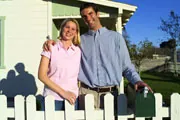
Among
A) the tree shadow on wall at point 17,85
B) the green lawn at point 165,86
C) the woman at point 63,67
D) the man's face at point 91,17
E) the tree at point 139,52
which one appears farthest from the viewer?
the tree at point 139,52

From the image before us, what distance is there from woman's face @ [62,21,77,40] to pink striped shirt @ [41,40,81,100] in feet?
0.33

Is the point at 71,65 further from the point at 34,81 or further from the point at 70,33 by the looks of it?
the point at 34,81

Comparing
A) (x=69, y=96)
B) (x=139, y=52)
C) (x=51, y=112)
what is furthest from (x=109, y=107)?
(x=139, y=52)

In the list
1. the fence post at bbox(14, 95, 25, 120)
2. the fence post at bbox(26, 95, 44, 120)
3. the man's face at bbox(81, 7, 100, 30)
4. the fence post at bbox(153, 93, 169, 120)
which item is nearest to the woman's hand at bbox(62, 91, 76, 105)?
the fence post at bbox(26, 95, 44, 120)

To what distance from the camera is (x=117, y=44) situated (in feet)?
11.4

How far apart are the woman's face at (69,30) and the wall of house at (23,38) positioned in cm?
645

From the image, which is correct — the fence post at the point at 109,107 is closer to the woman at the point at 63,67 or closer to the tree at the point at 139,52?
the woman at the point at 63,67

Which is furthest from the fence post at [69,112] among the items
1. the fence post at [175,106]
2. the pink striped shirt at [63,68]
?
the fence post at [175,106]

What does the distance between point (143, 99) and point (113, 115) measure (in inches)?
20.0

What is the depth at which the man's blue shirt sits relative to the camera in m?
3.43

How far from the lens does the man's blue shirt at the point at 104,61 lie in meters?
3.43

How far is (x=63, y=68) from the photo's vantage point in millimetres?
3377

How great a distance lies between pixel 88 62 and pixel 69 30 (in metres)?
0.38

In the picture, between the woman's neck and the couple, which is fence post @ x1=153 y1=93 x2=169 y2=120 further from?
the woman's neck
